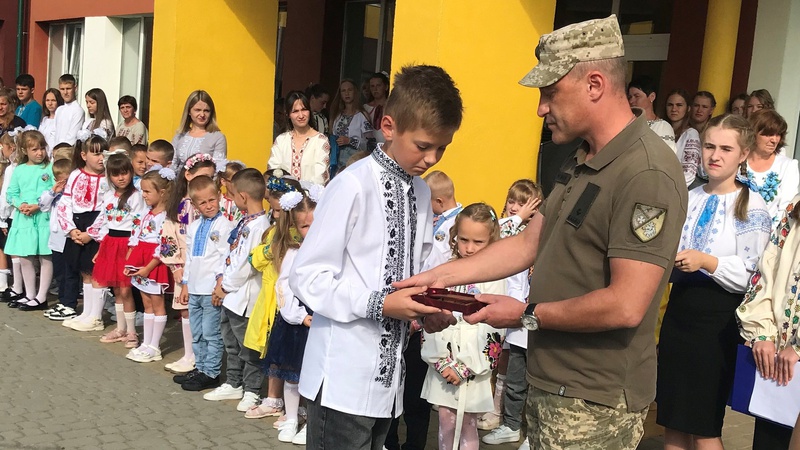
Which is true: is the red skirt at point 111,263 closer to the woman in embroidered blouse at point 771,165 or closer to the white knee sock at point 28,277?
the white knee sock at point 28,277

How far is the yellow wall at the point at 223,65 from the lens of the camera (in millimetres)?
10258

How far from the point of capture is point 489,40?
7.11 m

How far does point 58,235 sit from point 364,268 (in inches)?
254

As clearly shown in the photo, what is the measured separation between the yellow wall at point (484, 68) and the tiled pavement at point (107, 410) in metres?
2.19

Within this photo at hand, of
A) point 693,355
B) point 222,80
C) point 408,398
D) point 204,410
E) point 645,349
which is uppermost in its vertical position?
point 222,80

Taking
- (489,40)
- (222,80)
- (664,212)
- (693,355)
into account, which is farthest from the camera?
(222,80)

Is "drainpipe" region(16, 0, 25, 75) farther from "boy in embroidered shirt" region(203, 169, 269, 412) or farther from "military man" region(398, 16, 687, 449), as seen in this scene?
"military man" region(398, 16, 687, 449)

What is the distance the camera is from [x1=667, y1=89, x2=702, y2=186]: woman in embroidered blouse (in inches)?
290

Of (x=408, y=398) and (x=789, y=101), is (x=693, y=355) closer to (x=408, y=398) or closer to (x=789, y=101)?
(x=408, y=398)

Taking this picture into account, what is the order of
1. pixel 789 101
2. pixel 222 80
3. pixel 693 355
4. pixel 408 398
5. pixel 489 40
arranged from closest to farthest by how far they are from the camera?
1. pixel 693 355
2. pixel 408 398
3. pixel 489 40
4. pixel 789 101
5. pixel 222 80

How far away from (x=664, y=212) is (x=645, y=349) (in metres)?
0.45

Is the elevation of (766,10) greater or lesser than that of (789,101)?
greater

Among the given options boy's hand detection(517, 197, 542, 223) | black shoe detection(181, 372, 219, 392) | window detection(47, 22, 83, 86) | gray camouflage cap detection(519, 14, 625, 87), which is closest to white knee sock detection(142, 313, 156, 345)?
black shoe detection(181, 372, 219, 392)

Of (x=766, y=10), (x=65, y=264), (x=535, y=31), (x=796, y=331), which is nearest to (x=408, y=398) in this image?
(x=796, y=331)
